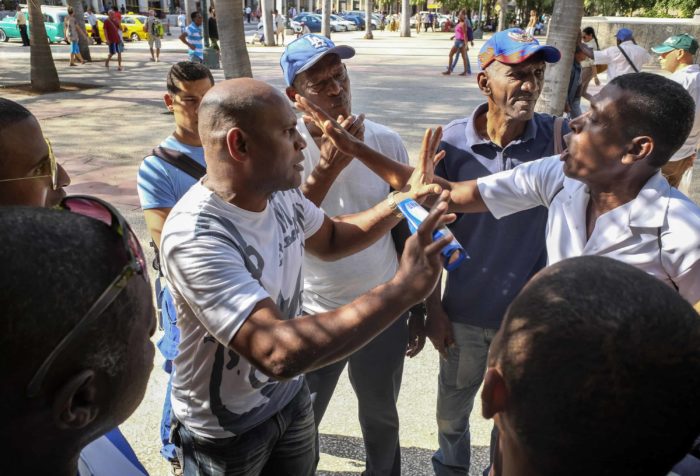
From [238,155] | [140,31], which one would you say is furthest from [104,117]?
[140,31]

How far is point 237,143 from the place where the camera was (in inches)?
74.8

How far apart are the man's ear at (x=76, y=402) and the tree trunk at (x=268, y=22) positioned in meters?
28.3

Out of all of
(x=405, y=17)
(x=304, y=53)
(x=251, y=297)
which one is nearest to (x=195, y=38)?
(x=304, y=53)

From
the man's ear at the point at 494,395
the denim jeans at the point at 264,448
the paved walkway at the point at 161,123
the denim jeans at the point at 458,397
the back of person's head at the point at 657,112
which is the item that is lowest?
the paved walkway at the point at 161,123

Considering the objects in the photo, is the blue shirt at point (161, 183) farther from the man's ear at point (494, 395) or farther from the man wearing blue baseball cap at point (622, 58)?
the man wearing blue baseball cap at point (622, 58)

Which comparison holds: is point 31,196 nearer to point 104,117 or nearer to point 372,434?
point 372,434

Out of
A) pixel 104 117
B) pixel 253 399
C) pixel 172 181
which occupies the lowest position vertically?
pixel 104 117

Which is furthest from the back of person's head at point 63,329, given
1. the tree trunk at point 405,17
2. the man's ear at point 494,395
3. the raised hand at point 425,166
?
the tree trunk at point 405,17

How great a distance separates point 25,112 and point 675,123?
226 centimetres

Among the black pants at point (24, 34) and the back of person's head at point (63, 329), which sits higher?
the back of person's head at point (63, 329)

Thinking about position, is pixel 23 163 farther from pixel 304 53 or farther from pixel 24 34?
pixel 24 34

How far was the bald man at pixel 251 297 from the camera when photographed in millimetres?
1612

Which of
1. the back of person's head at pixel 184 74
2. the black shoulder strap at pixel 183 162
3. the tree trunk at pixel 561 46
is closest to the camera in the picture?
the black shoulder strap at pixel 183 162

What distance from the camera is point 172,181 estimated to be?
303 centimetres
